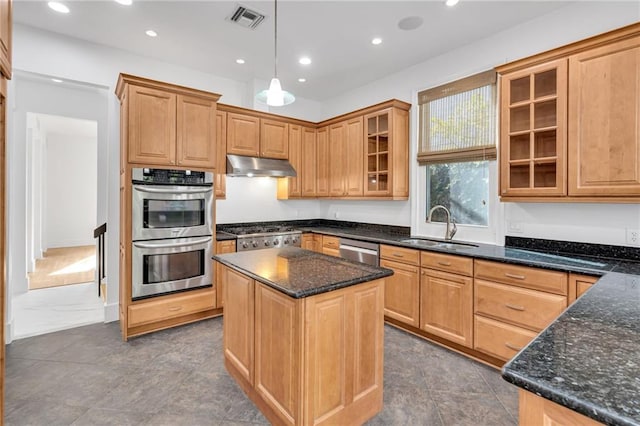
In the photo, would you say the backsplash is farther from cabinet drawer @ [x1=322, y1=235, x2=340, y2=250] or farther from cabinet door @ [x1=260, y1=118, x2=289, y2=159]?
cabinet door @ [x1=260, y1=118, x2=289, y2=159]

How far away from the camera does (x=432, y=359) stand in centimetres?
284

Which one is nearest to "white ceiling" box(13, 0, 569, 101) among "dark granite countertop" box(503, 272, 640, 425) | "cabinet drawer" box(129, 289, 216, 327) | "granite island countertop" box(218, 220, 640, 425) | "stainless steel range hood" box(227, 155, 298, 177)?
"stainless steel range hood" box(227, 155, 298, 177)

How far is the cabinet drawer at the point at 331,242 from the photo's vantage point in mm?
4262

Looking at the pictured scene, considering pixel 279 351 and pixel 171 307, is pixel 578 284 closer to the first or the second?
pixel 279 351

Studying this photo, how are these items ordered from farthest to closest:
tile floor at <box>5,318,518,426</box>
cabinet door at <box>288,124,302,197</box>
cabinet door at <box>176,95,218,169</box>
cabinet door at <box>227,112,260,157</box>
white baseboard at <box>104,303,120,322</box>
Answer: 1. cabinet door at <box>288,124,302,197</box>
2. cabinet door at <box>227,112,260,157</box>
3. white baseboard at <box>104,303,120,322</box>
4. cabinet door at <box>176,95,218,169</box>
5. tile floor at <box>5,318,518,426</box>

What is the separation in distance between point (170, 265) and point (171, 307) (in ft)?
1.55

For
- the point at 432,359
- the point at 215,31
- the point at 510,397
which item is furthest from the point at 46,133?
the point at 510,397

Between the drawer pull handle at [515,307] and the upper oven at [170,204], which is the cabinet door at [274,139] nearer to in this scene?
the upper oven at [170,204]

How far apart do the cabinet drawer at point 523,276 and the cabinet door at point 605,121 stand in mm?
709

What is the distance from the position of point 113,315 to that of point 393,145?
13.2ft

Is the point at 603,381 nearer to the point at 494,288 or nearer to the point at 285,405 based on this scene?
the point at 285,405

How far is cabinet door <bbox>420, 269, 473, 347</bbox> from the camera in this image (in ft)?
9.32

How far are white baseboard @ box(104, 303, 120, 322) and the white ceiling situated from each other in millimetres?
3074

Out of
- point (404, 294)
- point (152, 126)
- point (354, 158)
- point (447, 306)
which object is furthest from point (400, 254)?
point (152, 126)
